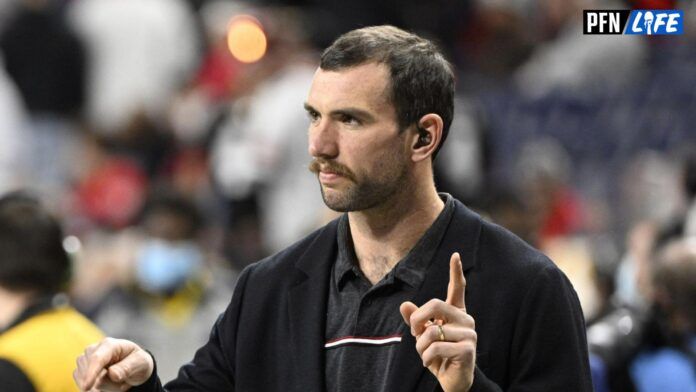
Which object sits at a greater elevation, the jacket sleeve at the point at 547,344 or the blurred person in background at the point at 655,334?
the jacket sleeve at the point at 547,344

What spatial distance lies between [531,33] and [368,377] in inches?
363

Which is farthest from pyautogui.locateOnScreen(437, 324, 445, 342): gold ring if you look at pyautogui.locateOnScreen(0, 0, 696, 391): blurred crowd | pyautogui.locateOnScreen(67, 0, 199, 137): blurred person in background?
pyautogui.locateOnScreen(67, 0, 199, 137): blurred person in background

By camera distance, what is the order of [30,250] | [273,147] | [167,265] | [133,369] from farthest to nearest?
[273,147] → [167,265] → [30,250] → [133,369]

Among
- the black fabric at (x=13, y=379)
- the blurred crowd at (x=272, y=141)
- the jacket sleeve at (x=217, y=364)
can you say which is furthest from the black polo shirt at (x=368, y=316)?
the blurred crowd at (x=272, y=141)

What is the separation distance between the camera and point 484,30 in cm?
1316

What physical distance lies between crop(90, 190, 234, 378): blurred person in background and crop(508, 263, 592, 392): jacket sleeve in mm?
5196

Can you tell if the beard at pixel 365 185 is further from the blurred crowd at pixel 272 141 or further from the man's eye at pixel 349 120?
the blurred crowd at pixel 272 141

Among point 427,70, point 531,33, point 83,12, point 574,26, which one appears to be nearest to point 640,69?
point 574,26

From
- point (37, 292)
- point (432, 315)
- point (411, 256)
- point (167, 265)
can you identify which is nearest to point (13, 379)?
point (37, 292)

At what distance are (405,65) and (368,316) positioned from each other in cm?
64

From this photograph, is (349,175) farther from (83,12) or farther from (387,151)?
(83,12)

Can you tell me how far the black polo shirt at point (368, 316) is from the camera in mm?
3801

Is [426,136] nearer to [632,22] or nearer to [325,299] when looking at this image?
[325,299]

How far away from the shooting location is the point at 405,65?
3861 mm
